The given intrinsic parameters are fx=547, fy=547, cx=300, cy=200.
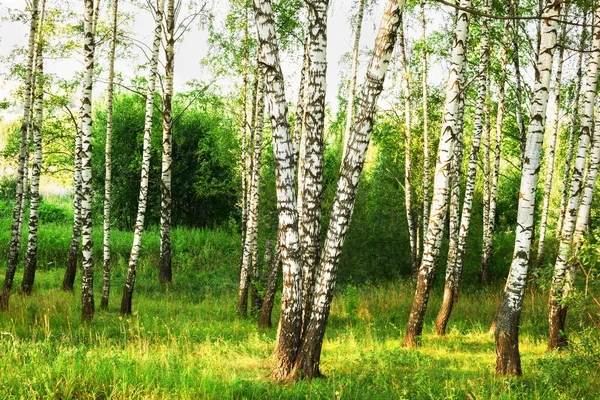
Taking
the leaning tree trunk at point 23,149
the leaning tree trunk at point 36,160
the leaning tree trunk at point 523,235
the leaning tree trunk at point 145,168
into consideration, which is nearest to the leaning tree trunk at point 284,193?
the leaning tree trunk at point 523,235

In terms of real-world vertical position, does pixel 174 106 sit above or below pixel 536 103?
above

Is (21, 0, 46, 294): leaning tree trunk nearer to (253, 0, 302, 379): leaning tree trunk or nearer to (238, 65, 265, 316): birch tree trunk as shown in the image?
(238, 65, 265, 316): birch tree trunk

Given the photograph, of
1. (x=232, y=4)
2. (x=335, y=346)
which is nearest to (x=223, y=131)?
(x=232, y=4)

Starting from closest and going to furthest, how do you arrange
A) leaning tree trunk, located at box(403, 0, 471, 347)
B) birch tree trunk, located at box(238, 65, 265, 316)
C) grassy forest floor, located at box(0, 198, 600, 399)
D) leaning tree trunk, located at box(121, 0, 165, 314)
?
grassy forest floor, located at box(0, 198, 600, 399) < leaning tree trunk, located at box(403, 0, 471, 347) < leaning tree trunk, located at box(121, 0, 165, 314) < birch tree trunk, located at box(238, 65, 265, 316)

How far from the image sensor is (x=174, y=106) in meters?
33.9

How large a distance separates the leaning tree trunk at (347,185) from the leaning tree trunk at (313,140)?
0.52 m

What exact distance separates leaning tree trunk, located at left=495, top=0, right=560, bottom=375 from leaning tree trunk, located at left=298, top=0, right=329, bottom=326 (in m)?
2.72

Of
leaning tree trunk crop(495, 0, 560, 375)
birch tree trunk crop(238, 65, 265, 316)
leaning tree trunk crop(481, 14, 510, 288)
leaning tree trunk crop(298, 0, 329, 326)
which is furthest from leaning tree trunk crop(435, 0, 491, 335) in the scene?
leaning tree trunk crop(298, 0, 329, 326)

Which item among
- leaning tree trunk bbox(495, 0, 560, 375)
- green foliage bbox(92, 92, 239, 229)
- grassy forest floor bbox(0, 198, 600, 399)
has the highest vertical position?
green foliage bbox(92, 92, 239, 229)

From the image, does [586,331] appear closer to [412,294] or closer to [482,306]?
[482,306]

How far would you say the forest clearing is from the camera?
6.69 metres

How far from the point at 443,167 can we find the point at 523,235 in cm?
215

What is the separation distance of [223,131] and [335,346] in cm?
1902

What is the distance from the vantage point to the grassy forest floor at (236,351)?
5.84 metres
